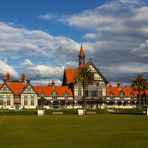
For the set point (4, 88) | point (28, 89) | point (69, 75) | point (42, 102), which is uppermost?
point (69, 75)

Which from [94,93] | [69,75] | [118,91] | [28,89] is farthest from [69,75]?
[118,91]

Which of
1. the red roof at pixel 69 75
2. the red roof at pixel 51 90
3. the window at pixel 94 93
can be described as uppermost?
the red roof at pixel 69 75

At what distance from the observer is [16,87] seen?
450ft

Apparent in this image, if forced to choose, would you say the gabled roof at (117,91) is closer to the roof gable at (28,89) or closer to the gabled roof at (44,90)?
the gabled roof at (44,90)

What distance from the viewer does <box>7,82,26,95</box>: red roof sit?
5320 inches

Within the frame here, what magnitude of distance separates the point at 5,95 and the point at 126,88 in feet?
166

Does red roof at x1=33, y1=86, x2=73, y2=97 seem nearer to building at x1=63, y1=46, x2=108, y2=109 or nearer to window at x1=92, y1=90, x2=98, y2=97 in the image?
building at x1=63, y1=46, x2=108, y2=109

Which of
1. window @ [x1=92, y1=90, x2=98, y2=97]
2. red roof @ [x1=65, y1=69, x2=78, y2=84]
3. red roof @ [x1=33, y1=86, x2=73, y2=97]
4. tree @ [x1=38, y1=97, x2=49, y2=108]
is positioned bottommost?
tree @ [x1=38, y1=97, x2=49, y2=108]

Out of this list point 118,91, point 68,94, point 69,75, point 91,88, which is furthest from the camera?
point 118,91

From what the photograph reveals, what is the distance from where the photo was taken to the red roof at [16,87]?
135125 mm

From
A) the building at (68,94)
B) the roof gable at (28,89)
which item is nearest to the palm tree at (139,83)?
the building at (68,94)

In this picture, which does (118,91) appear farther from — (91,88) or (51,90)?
(51,90)

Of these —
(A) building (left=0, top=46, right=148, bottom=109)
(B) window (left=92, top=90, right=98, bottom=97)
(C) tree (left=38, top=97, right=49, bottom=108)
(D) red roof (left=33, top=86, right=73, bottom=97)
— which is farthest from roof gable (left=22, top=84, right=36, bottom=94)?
(B) window (left=92, top=90, right=98, bottom=97)

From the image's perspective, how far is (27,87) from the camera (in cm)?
13538
